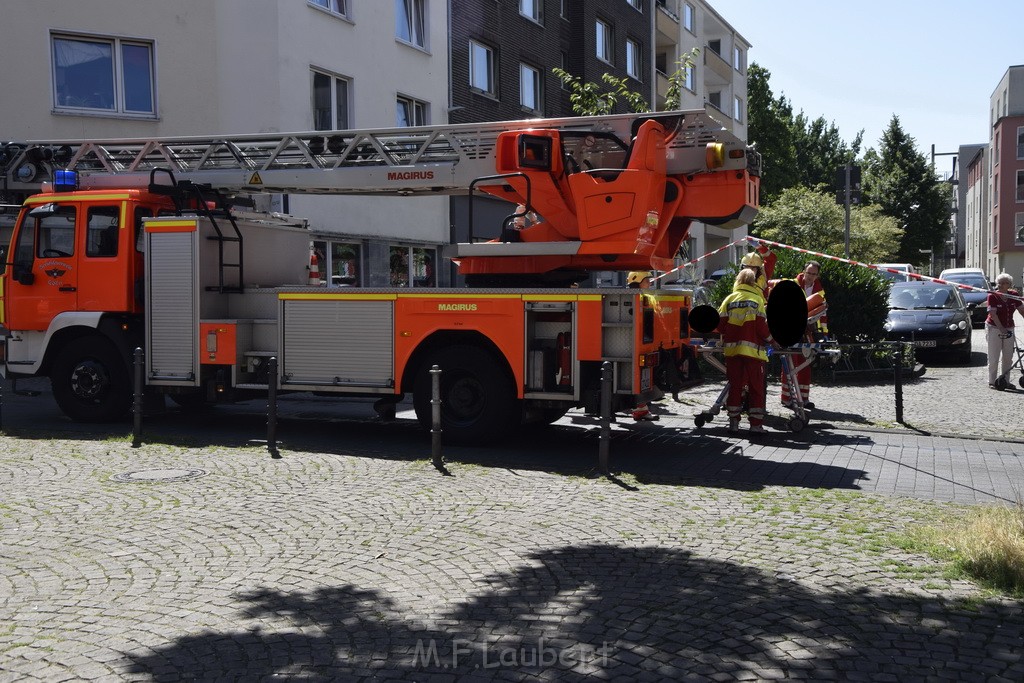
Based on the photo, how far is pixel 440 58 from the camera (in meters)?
24.6

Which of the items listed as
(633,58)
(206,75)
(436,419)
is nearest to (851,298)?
(436,419)

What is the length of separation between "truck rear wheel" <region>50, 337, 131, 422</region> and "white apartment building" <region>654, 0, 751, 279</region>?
31.1 m

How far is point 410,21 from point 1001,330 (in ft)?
50.1

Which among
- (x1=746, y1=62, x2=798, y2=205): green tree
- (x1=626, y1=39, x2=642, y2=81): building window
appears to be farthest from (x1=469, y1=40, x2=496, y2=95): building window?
(x1=746, y1=62, x2=798, y2=205): green tree

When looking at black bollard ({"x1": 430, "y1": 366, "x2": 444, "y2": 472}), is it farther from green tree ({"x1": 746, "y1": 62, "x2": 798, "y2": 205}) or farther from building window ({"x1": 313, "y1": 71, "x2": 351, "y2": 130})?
green tree ({"x1": 746, "y1": 62, "x2": 798, "y2": 205})

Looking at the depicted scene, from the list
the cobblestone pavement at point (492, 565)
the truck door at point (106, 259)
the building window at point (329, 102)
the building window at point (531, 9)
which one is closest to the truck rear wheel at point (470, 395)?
the cobblestone pavement at point (492, 565)

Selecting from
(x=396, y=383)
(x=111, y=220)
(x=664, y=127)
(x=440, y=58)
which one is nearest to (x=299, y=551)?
(x=396, y=383)

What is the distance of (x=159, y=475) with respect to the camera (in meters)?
8.48

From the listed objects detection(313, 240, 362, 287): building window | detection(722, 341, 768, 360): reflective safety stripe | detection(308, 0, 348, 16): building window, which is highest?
detection(308, 0, 348, 16): building window

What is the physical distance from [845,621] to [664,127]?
20.0 feet

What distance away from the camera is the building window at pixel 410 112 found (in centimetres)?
2333

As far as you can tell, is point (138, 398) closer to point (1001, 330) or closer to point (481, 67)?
point (1001, 330)

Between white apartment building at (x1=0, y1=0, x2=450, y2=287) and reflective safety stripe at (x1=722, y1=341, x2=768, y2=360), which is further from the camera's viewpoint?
white apartment building at (x1=0, y1=0, x2=450, y2=287)

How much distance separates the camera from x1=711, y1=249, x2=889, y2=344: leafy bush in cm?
1620
